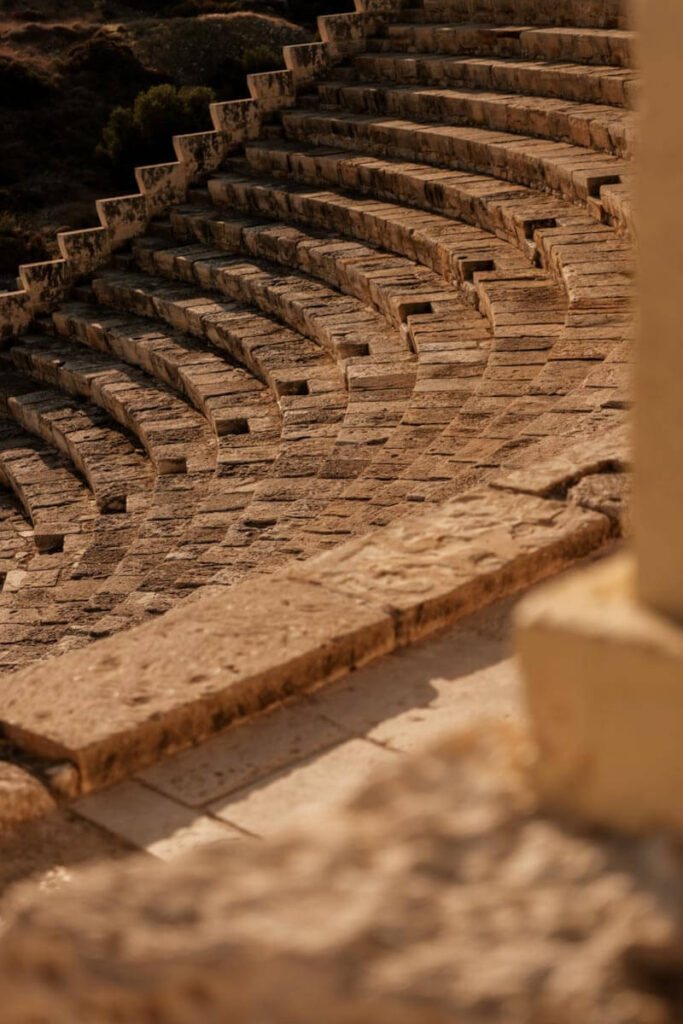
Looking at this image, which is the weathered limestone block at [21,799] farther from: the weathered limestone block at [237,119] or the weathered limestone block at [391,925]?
the weathered limestone block at [237,119]

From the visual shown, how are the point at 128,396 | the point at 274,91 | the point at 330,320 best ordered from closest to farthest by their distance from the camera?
the point at 330,320, the point at 128,396, the point at 274,91

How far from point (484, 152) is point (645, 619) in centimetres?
1070

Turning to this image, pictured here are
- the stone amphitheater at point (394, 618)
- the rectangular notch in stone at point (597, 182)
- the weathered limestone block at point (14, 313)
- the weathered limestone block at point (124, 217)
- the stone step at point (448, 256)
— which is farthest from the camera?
the weathered limestone block at point (124, 217)

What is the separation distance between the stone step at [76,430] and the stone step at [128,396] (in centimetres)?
5

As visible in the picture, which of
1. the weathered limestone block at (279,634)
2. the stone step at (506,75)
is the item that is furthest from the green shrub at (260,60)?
the weathered limestone block at (279,634)

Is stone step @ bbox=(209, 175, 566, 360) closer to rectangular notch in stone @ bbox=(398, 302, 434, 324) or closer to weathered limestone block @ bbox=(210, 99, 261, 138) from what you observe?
rectangular notch in stone @ bbox=(398, 302, 434, 324)

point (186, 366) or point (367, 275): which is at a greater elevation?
point (367, 275)

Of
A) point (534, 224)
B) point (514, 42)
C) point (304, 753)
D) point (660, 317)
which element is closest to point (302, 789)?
point (304, 753)

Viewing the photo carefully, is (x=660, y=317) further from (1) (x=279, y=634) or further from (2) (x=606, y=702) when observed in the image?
(1) (x=279, y=634)

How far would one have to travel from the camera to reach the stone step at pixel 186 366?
35.4ft

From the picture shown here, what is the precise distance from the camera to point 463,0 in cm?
1447

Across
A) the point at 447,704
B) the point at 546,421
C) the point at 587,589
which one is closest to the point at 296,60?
the point at 546,421

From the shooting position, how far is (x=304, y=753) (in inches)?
140

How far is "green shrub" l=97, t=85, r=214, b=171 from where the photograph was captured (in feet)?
78.6
